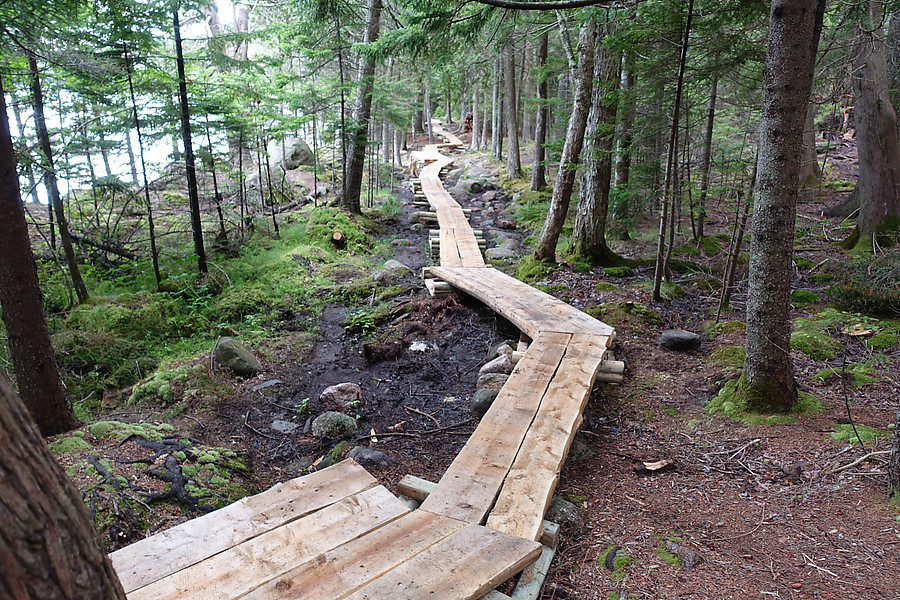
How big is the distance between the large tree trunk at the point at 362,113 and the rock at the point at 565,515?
12787 millimetres

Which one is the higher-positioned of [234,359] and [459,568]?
[459,568]

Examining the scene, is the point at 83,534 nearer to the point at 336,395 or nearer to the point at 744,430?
the point at 744,430

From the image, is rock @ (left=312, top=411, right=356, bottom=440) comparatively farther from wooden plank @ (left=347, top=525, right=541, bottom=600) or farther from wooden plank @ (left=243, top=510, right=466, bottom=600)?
wooden plank @ (left=347, top=525, right=541, bottom=600)

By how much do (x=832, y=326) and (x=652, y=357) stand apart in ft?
7.53

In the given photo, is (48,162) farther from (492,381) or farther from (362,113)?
(362,113)

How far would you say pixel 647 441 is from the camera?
446 centimetres

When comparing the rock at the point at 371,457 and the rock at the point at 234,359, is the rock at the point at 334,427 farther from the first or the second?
the rock at the point at 234,359

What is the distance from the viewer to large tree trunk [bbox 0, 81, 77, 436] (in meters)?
4.04

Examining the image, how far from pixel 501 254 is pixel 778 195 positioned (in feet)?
25.5

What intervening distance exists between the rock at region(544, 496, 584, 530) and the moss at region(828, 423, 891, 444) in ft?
6.80

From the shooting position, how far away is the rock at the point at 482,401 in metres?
5.22

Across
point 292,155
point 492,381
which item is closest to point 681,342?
point 492,381

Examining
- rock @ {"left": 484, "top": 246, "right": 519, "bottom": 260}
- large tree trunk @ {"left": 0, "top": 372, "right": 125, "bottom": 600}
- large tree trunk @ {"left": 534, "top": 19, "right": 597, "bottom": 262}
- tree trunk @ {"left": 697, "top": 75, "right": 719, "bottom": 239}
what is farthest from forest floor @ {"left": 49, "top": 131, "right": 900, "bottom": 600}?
rock @ {"left": 484, "top": 246, "right": 519, "bottom": 260}

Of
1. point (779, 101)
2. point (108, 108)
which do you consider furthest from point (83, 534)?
point (108, 108)
